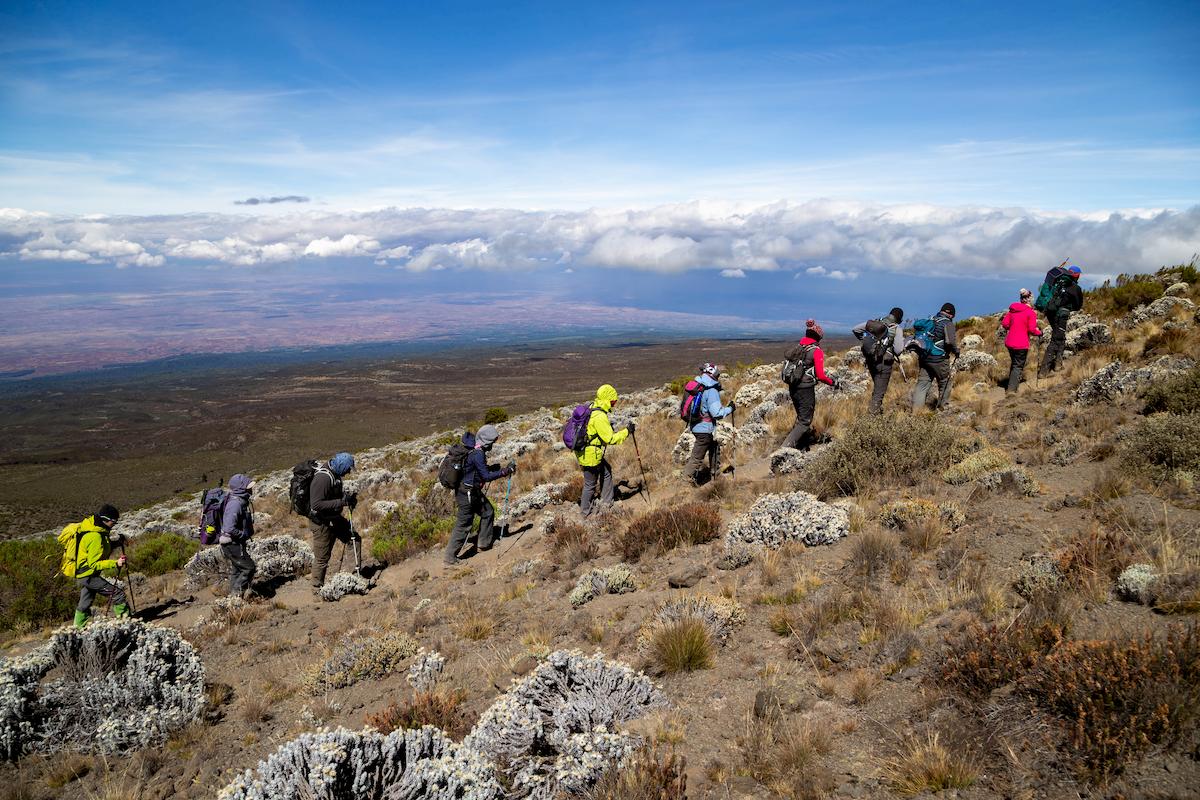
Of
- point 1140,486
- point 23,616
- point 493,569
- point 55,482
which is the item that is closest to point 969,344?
point 1140,486

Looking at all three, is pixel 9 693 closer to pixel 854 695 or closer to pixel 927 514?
pixel 854 695

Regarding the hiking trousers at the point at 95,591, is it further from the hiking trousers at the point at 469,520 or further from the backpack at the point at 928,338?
the backpack at the point at 928,338

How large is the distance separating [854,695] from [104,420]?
303 ft

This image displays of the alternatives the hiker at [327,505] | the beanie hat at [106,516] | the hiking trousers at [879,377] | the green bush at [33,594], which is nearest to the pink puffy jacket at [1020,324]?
the hiking trousers at [879,377]

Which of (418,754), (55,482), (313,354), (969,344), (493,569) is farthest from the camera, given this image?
(313,354)

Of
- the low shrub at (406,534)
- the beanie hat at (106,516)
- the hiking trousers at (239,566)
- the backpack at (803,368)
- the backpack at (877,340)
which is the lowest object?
the low shrub at (406,534)

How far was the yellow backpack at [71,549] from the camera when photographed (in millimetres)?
8664

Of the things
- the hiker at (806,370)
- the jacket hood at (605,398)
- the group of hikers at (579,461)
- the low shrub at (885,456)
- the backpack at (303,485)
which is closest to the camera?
the low shrub at (885,456)

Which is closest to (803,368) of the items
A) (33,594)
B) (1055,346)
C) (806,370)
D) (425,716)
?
(806,370)

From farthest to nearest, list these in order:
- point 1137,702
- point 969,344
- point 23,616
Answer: point 969,344, point 23,616, point 1137,702

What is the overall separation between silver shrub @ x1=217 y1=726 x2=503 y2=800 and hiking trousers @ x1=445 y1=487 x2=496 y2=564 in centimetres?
646

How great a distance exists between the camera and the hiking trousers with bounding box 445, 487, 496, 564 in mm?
10438

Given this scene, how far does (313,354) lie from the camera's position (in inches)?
6565

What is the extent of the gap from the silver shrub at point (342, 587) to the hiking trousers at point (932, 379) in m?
11.4
